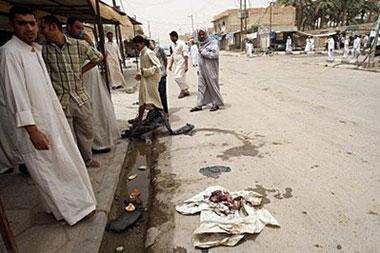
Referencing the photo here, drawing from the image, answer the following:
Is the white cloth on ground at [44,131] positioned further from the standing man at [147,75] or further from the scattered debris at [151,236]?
the standing man at [147,75]

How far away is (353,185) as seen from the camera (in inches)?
136

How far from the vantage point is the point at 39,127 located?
8.66ft

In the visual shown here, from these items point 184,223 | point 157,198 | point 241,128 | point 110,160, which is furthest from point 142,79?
point 184,223

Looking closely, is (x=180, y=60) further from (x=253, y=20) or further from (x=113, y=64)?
(x=253, y=20)

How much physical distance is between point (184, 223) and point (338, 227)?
137cm

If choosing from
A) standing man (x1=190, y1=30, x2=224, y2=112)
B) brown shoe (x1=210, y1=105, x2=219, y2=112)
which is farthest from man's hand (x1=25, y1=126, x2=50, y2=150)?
brown shoe (x1=210, y1=105, x2=219, y2=112)

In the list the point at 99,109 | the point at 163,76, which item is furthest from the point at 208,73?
the point at 99,109

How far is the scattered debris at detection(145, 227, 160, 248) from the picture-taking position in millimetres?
2759

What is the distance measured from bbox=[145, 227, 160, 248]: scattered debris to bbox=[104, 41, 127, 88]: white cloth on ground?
364 inches

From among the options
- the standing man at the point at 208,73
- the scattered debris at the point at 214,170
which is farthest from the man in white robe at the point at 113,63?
the scattered debris at the point at 214,170

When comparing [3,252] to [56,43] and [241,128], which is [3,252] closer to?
[56,43]

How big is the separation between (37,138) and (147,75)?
310 cm

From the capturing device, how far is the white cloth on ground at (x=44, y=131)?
8.18ft

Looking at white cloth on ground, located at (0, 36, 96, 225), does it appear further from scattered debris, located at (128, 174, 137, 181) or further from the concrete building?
the concrete building
